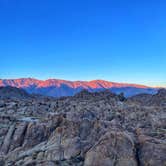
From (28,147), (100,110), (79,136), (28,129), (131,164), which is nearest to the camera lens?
(131,164)

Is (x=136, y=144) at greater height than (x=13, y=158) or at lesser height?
greater

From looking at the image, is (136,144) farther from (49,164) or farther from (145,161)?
(49,164)

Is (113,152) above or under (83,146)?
above

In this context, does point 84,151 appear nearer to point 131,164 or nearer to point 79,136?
point 79,136

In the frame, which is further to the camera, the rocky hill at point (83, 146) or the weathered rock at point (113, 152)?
the rocky hill at point (83, 146)

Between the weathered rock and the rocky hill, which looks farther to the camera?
the rocky hill

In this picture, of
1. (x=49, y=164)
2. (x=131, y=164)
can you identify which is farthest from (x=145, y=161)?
(x=49, y=164)

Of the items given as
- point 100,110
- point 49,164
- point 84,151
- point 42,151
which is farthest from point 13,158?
point 100,110

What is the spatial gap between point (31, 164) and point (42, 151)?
10.1 ft

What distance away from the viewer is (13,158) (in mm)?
40156

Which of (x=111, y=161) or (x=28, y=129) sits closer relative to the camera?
(x=111, y=161)

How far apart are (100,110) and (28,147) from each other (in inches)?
1980

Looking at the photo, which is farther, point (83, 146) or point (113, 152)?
point (83, 146)

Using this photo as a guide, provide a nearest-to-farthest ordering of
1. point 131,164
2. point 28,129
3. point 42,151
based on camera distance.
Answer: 1. point 131,164
2. point 42,151
3. point 28,129
